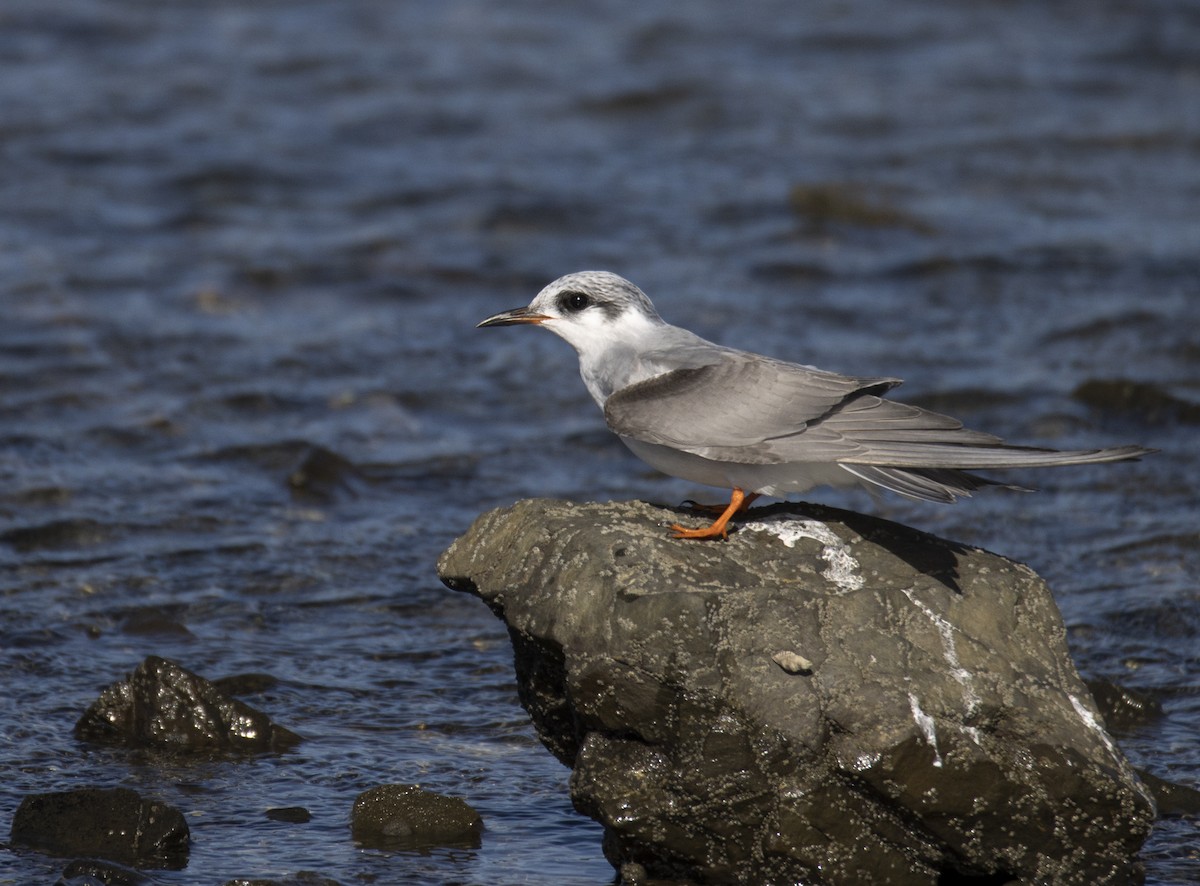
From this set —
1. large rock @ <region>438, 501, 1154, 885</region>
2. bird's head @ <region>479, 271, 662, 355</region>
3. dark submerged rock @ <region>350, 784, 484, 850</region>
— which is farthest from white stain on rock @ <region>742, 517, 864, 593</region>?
dark submerged rock @ <region>350, 784, 484, 850</region>

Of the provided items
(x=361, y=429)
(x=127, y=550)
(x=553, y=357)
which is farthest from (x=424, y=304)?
(x=127, y=550)

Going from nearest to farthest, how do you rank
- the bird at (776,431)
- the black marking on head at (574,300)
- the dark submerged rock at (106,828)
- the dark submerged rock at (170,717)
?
the dark submerged rock at (106,828) < the bird at (776,431) < the dark submerged rock at (170,717) < the black marking on head at (574,300)

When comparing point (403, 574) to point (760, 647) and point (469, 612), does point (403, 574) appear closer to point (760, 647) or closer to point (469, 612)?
point (469, 612)

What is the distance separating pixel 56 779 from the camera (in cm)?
585

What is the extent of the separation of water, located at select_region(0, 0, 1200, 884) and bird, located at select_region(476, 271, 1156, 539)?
1295mm

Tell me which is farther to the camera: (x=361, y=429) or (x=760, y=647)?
(x=361, y=429)

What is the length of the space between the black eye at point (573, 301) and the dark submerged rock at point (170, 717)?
74.7 inches

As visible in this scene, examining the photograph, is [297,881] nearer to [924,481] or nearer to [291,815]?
[291,815]

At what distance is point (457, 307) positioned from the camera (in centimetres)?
1205

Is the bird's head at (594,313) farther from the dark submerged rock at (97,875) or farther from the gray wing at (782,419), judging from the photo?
the dark submerged rock at (97,875)

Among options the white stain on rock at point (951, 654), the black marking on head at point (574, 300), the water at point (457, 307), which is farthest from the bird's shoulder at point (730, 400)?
the water at point (457, 307)

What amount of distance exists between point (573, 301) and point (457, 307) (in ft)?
19.3

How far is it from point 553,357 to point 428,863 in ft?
20.1

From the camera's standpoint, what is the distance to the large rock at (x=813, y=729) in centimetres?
498
